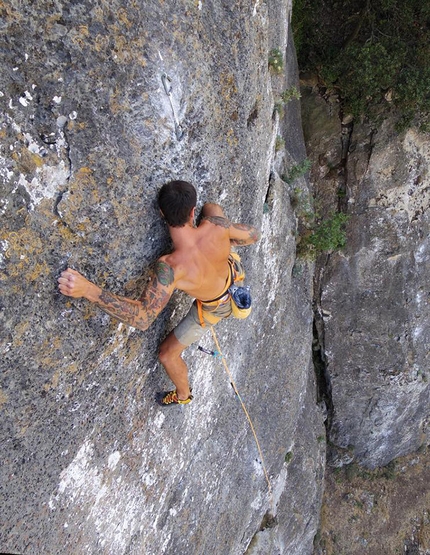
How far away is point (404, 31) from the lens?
7734 mm

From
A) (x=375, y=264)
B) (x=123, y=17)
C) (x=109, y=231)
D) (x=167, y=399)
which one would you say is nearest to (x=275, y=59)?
(x=123, y=17)

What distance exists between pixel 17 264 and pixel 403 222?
7950 millimetres

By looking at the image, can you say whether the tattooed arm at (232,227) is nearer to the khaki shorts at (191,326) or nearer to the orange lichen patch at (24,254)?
the khaki shorts at (191,326)

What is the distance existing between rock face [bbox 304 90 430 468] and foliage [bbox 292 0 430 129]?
0.59m

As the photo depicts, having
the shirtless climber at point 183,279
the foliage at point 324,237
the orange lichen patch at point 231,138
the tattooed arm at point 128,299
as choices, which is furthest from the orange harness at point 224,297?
the foliage at point 324,237

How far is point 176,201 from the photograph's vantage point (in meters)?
3.07

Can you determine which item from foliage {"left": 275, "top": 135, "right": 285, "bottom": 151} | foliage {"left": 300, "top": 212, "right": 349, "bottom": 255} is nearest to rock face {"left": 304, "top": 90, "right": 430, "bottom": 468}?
foliage {"left": 300, "top": 212, "right": 349, "bottom": 255}

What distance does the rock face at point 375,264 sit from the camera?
8570 millimetres

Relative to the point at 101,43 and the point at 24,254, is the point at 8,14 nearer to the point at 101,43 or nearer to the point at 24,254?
the point at 101,43

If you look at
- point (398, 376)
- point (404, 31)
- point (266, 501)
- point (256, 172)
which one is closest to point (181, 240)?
point (256, 172)

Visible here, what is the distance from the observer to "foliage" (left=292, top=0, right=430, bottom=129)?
23.6 feet

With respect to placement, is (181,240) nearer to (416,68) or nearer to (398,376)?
(416,68)

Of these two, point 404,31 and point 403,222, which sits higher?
point 404,31

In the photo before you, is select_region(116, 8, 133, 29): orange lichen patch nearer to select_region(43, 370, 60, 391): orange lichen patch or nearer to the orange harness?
the orange harness
